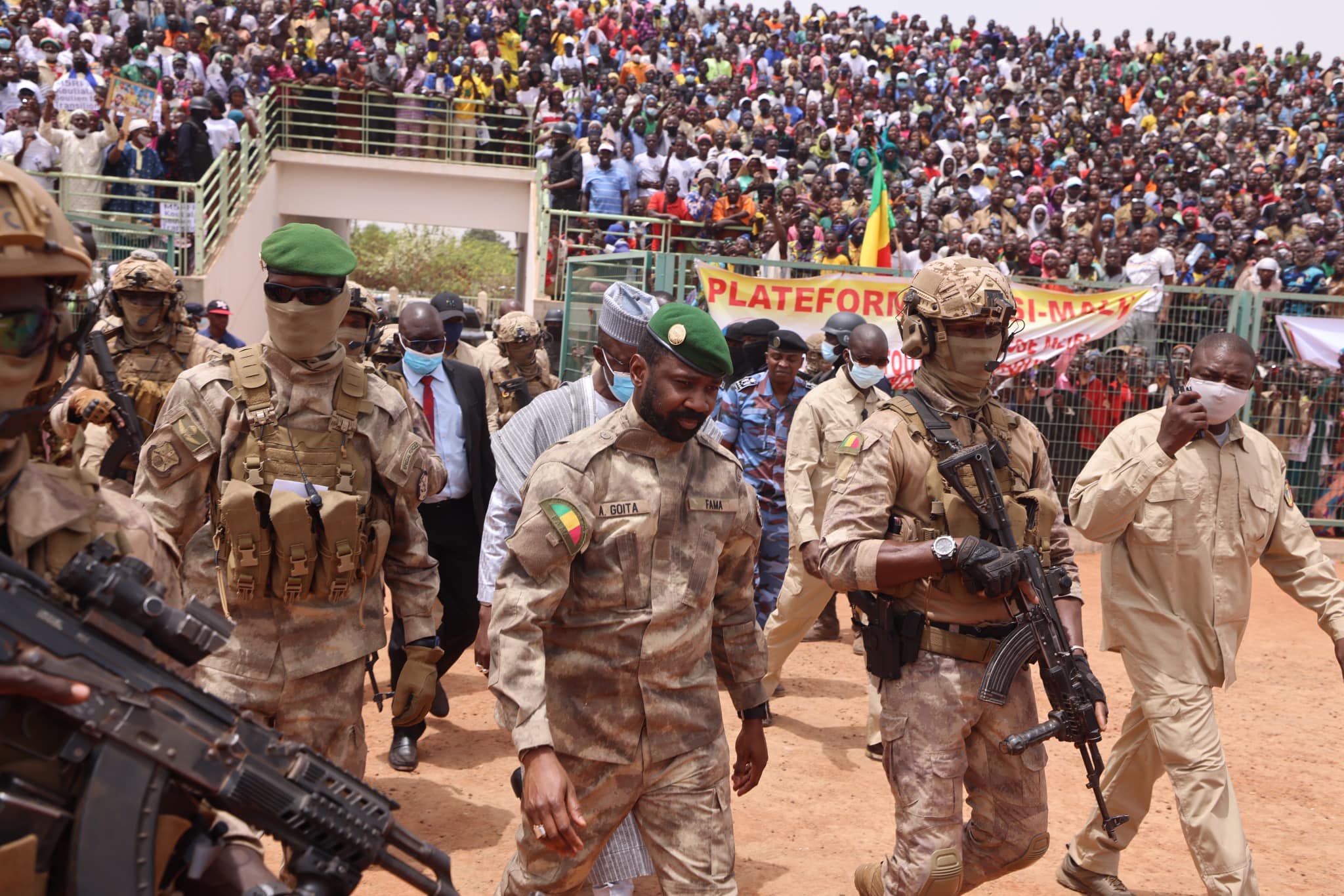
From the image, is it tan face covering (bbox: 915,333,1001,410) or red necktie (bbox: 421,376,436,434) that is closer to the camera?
tan face covering (bbox: 915,333,1001,410)

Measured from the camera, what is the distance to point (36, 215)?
5.91ft

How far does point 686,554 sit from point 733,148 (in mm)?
18169

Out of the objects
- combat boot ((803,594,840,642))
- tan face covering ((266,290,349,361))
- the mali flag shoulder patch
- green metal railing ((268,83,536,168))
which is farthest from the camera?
green metal railing ((268,83,536,168))

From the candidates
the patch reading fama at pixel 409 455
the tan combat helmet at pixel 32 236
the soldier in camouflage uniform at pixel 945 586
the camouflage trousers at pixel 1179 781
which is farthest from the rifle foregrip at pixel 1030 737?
the tan combat helmet at pixel 32 236

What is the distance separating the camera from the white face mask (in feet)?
15.0

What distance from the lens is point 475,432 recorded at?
6.31 meters

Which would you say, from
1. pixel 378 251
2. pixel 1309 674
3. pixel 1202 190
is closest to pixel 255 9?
pixel 1202 190

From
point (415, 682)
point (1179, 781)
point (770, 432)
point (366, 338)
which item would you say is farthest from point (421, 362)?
point (1179, 781)

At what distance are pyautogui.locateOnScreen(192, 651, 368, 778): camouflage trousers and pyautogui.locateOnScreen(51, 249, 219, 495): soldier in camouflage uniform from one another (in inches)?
102

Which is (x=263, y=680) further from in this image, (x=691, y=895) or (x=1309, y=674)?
(x=1309, y=674)

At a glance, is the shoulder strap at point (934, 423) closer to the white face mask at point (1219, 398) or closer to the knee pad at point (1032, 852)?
the knee pad at point (1032, 852)

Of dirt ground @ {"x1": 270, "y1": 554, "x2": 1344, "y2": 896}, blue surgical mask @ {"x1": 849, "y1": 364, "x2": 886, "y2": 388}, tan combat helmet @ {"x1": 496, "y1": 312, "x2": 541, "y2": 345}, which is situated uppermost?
blue surgical mask @ {"x1": 849, "y1": 364, "x2": 886, "y2": 388}

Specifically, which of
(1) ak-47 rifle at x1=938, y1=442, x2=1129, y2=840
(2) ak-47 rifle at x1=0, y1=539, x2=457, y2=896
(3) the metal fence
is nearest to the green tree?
(3) the metal fence

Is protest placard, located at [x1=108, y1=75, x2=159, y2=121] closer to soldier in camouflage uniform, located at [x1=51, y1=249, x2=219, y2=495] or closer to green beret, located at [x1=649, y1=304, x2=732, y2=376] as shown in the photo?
soldier in camouflage uniform, located at [x1=51, y1=249, x2=219, y2=495]
